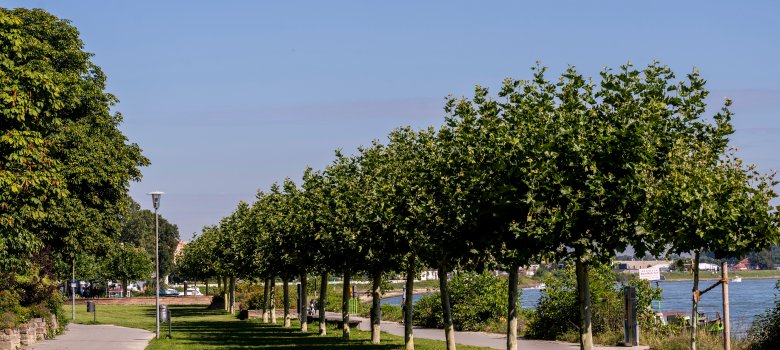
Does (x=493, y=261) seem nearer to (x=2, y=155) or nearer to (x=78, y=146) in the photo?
(x=2, y=155)

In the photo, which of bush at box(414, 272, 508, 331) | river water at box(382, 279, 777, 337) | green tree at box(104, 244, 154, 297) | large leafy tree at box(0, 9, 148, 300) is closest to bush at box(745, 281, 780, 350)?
river water at box(382, 279, 777, 337)

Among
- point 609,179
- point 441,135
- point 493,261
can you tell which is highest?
point 441,135

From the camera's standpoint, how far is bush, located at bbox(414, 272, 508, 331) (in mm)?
39375

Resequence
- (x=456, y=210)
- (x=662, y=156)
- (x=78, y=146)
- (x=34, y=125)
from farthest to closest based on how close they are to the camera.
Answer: (x=78, y=146), (x=34, y=125), (x=456, y=210), (x=662, y=156)

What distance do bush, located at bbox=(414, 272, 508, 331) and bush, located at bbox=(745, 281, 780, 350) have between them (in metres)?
14.8

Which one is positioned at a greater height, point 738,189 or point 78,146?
point 78,146

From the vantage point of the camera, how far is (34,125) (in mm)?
21656

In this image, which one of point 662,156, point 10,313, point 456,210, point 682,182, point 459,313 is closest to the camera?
point 682,182

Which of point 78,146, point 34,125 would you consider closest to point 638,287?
point 34,125

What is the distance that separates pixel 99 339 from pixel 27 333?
514 centimetres

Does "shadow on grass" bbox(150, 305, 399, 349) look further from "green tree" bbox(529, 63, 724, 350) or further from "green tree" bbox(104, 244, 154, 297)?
"green tree" bbox(104, 244, 154, 297)

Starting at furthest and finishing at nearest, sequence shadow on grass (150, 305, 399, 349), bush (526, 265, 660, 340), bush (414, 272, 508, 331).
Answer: bush (414, 272, 508, 331) → shadow on grass (150, 305, 399, 349) → bush (526, 265, 660, 340)

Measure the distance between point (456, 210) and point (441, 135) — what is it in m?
2.73

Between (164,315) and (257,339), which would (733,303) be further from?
(164,315)
